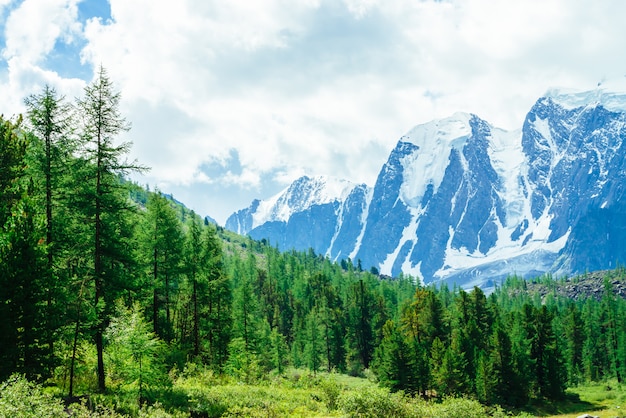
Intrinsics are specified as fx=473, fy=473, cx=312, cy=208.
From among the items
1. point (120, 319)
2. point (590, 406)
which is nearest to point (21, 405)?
point (120, 319)

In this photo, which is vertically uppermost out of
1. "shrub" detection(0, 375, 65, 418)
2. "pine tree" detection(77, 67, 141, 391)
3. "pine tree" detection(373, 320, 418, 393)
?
"pine tree" detection(77, 67, 141, 391)

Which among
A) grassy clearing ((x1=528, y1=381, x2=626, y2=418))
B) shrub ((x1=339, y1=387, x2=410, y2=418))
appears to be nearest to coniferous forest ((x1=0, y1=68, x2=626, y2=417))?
shrub ((x1=339, y1=387, x2=410, y2=418))

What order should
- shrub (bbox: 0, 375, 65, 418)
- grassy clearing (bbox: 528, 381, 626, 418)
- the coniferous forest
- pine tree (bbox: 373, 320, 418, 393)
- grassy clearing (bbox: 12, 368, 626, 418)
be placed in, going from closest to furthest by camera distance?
shrub (bbox: 0, 375, 65, 418) < grassy clearing (bbox: 12, 368, 626, 418) < the coniferous forest < pine tree (bbox: 373, 320, 418, 393) < grassy clearing (bbox: 528, 381, 626, 418)

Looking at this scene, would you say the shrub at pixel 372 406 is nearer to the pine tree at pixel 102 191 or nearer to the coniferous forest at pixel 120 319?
the coniferous forest at pixel 120 319

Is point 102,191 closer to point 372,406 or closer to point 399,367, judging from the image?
point 372,406

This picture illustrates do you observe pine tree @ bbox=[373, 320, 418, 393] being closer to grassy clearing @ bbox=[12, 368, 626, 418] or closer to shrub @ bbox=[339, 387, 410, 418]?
grassy clearing @ bbox=[12, 368, 626, 418]

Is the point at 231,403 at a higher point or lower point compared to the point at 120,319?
lower

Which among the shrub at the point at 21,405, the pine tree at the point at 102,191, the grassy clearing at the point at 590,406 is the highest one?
the pine tree at the point at 102,191

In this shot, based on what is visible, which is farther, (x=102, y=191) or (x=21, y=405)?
(x=102, y=191)

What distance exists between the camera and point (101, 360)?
1003 inches

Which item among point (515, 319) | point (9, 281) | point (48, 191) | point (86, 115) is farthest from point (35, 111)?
point (515, 319)

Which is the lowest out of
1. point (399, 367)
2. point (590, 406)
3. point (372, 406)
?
point (590, 406)

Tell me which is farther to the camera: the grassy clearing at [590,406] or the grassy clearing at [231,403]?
the grassy clearing at [590,406]

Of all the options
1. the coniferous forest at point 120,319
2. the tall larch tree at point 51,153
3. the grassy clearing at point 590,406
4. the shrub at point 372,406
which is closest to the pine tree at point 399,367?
the coniferous forest at point 120,319
